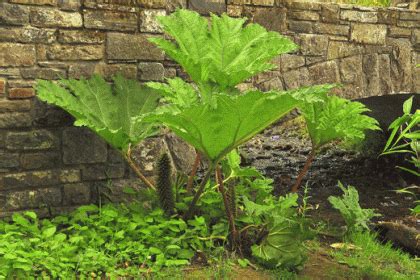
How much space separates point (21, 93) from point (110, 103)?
56cm

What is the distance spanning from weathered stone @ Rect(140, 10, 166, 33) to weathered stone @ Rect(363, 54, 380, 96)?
7.80 feet

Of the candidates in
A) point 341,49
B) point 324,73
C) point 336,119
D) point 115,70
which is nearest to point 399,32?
point 341,49

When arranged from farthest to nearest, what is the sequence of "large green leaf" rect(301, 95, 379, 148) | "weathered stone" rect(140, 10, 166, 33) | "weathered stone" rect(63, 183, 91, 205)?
1. "weathered stone" rect(140, 10, 166, 33)
2. "weathered stone" rect(63, 183, 91, 205)
3. "large green leaf" rect(301, 95, 379, 148)

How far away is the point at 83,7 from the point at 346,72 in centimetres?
267

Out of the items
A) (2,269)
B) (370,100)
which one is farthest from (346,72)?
(2,269)

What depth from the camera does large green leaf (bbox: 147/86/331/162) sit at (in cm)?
293

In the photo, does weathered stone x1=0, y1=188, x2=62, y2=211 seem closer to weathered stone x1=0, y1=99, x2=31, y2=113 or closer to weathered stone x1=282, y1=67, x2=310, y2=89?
weathered stone x1=0, y1=99, x2=31, y2=113

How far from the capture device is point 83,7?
3744mm

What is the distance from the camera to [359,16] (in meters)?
5.43

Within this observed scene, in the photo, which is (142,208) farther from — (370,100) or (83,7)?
(370,100)

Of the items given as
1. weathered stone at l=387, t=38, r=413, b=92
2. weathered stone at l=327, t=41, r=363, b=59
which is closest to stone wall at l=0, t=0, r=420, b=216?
weathered stone at l=327, t=41, r=363, b=59

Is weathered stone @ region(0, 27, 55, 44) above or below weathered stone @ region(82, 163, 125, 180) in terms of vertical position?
above

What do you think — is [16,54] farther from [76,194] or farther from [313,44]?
[313,44]

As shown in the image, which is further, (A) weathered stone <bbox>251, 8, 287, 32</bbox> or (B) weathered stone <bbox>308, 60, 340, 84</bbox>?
(B) weathered stone <bbox>308, 60, 340, 84</bbox>
